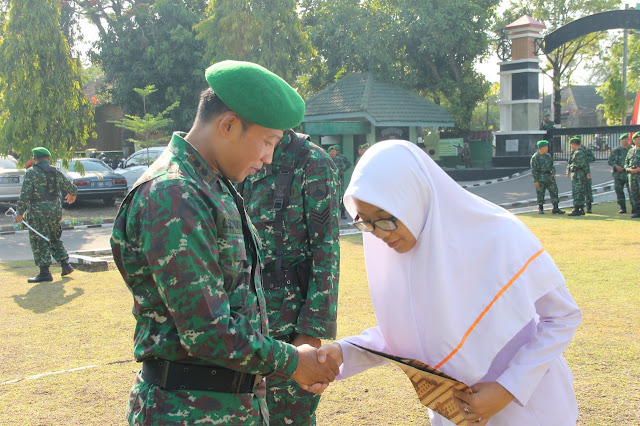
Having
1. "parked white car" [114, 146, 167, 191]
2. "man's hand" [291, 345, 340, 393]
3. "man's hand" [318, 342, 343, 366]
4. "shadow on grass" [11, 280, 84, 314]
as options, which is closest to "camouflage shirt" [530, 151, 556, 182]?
"shadow on grass" [11, 280, 84, 314]

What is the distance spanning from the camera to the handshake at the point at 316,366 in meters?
2.07

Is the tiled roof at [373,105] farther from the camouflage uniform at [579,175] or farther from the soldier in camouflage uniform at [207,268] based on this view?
the soldier in camouflage uniform at [207,268]

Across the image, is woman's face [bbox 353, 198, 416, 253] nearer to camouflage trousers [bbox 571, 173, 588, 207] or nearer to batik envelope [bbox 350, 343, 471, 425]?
batik envelope [bbox 350, 343, 471, 425]

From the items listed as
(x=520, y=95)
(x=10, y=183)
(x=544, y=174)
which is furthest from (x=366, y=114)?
(x=10, y=183)

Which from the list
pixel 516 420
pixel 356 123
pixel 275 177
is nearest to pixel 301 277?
pixel 275 177

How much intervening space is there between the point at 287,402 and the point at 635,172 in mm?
12952

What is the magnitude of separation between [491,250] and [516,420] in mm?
636

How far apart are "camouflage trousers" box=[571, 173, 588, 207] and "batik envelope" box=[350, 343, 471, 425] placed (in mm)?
13371

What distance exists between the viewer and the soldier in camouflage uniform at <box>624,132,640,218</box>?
13.4 meters

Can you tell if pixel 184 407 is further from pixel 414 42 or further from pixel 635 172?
pixel 414 42

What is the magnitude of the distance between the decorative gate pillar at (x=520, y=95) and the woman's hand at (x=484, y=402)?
2362cm

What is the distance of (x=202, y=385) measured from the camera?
1.88 meters

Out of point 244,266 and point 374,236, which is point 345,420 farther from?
point 244,266

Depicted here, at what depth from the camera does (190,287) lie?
5.59ft
